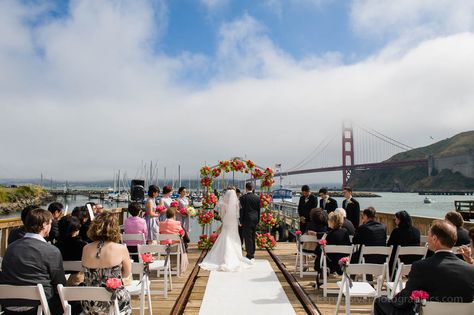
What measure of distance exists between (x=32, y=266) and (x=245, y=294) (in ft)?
11.1

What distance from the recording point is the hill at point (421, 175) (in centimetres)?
10306

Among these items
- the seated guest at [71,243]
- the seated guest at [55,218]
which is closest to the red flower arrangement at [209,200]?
the seated guest at [55,218]

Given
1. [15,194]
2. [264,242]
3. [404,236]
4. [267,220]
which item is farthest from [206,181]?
[15,194]

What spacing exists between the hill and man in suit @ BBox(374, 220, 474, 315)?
10952cm

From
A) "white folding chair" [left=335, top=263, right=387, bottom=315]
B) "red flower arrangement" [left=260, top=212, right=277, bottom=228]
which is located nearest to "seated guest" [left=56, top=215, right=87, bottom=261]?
"white folding chair" [left=335, top=263, right=387, bottom=315]

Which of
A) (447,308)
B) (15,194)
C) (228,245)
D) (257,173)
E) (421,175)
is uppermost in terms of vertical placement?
(421,175)

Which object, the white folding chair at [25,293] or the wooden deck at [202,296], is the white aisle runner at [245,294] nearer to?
the wooden deck at [202,296]

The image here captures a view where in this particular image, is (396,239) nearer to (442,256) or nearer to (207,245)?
(442,256)

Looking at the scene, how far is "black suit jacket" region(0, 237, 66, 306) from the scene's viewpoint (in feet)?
11.2

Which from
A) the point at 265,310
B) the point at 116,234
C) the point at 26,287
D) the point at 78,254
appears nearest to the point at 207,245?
the point at 265,310

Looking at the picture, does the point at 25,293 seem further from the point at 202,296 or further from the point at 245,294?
the point at 245,294

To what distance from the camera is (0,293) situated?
3.16 meters

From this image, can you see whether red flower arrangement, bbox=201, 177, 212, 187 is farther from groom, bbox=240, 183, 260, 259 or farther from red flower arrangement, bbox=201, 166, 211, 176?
groom, bbox=240, 183, 260, 259

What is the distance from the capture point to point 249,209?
8.88 meters
